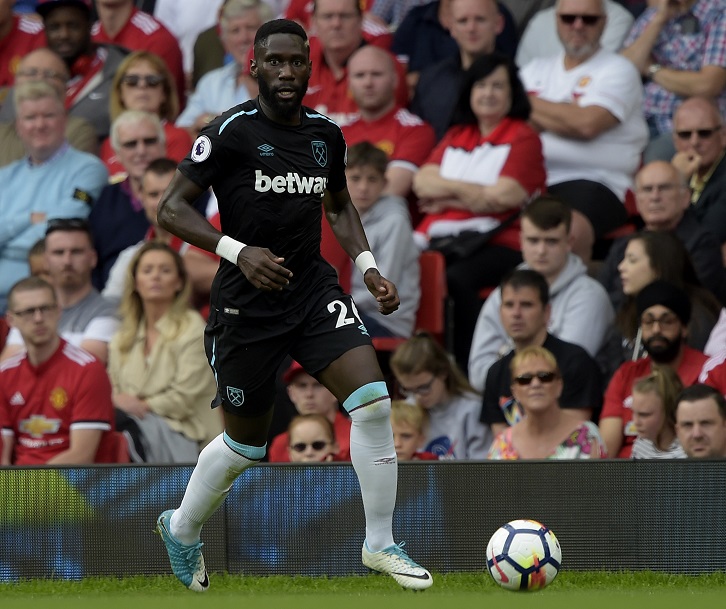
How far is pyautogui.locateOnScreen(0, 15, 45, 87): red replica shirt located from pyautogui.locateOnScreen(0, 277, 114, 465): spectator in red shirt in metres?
4.20

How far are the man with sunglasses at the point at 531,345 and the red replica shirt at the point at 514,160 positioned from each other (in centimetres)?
95

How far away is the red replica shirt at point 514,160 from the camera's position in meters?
10.1

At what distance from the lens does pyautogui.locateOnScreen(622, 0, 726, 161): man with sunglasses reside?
34.7 ft

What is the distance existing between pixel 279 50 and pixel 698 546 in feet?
10.6

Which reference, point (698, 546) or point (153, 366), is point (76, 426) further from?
point (698, 546)

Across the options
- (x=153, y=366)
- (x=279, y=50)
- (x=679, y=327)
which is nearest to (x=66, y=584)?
(x=153, y=366)

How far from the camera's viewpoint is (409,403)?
8.98 meters

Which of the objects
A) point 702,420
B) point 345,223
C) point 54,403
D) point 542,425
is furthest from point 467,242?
point 345,223

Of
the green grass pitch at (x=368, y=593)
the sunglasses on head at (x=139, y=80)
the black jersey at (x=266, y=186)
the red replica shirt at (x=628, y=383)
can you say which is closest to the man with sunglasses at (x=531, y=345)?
the red replica shirt at (x=628, y=383)

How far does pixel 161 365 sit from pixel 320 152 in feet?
11.4

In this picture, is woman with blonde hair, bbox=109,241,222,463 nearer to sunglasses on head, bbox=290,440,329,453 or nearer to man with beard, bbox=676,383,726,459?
sunglasses on head, bbox=290,440,329,453

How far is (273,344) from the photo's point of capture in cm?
632

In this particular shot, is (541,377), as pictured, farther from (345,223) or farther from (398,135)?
(398,135)

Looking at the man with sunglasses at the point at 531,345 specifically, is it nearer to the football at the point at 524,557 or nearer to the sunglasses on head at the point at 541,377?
the sunglasses on head at the point at 541,377
